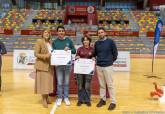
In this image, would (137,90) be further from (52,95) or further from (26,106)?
(26,106)

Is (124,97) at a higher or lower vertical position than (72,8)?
lower

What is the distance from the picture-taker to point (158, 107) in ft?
26.2

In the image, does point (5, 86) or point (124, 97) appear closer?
point (124, 97)

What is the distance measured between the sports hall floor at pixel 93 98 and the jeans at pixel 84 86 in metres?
0.22

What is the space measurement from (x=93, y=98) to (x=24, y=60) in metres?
6.23

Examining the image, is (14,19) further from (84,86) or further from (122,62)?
(84,86)

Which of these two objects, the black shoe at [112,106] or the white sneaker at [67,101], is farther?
the white sneaker at [67,101]

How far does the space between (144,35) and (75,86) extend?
59.7 feet

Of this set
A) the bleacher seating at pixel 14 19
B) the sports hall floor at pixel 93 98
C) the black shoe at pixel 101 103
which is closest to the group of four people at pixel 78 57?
the black shoe at pixel 101 103

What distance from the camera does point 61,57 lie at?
779cm

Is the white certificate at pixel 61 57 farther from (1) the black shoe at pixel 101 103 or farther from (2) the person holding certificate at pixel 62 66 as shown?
(1) the black shoe at pixel 101 103

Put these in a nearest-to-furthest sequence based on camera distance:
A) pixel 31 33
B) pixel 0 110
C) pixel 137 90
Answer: pixel 0 110 < pixel 137 90 < pixel 31 33

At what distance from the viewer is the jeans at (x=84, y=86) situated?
26.0 ft

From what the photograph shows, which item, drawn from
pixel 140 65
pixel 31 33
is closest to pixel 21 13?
pixel 31 33
